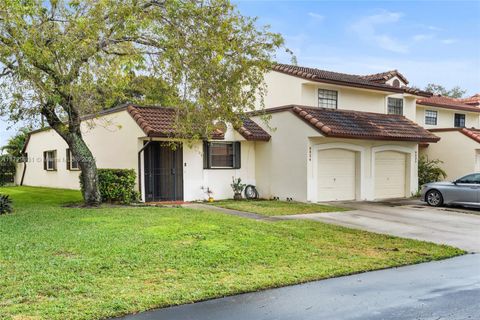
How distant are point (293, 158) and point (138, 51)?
7.78 metres

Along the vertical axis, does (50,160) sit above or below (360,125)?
below

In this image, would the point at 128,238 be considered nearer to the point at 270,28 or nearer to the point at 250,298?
the point at 250,298

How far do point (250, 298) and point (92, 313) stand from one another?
1994 millimetres

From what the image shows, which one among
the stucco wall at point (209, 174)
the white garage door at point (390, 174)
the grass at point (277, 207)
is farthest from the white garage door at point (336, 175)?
the stucco wall at point (209, 174)

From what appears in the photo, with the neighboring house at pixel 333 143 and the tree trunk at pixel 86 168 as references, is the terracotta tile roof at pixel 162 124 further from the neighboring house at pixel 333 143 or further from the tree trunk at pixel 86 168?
the tree trunk at pixel 86 168

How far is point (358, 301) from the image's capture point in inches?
224

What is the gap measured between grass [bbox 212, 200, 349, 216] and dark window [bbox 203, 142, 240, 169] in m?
1.83

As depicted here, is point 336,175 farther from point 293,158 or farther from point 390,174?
point 390,174

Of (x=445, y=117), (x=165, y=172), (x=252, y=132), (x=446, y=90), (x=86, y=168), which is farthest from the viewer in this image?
(x=446, y=90)

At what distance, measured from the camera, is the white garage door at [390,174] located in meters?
19.4

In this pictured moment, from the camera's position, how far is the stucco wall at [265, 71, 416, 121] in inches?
754

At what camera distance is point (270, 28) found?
11.9m

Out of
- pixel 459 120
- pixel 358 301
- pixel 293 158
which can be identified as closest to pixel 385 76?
pixel 293 158

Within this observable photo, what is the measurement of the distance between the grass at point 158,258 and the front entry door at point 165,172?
16.4 feet
